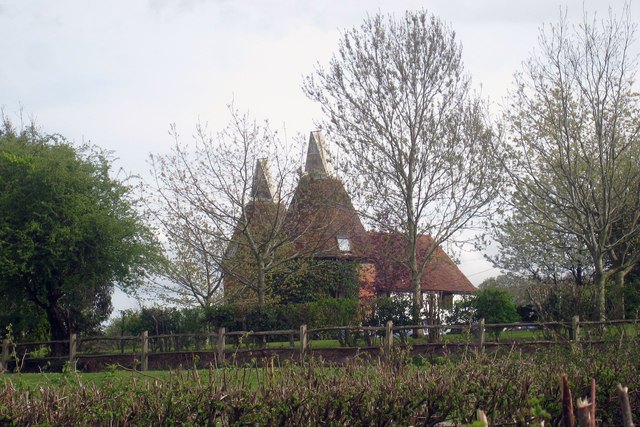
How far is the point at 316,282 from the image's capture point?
3234cm

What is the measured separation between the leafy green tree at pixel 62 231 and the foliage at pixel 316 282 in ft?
23.3

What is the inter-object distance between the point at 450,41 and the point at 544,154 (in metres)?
6.05

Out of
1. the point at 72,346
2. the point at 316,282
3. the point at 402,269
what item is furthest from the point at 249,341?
the point at 402,269

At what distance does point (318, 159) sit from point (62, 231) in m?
10.7

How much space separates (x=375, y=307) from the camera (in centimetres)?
2170

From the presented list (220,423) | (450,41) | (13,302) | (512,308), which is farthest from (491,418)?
(13,302)

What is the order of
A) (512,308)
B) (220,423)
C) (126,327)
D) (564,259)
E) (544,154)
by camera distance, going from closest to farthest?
(220,423)
(544,154)
(512,308)
(126,327)
(564,259)

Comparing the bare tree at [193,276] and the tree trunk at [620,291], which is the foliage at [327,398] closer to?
the tree trunk at [620,291]

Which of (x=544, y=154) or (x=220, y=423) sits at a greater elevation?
(x=544, y=154)

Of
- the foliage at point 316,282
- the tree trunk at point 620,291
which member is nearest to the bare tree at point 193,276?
the foliage at point 316,282

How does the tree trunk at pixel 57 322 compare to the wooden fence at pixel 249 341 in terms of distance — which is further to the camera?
the tree trunk at pixel 57 322

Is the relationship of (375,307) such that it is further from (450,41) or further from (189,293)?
(189,293)

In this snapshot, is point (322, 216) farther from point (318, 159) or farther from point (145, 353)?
point (145, 353)

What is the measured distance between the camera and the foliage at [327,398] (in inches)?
229
